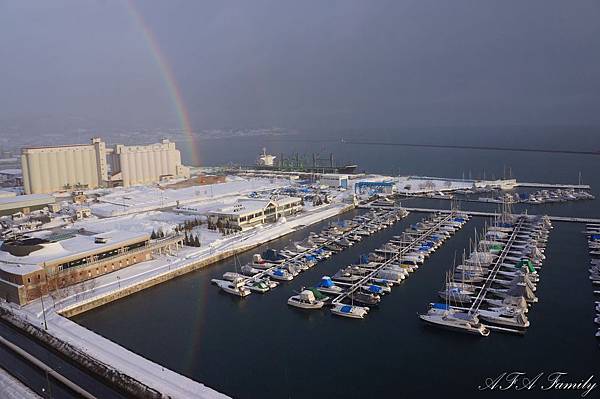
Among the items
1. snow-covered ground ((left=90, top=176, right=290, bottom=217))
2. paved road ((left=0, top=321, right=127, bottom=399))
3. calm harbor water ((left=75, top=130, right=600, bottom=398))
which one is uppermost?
snow-covered ground ((left=90, top=176, right=290, bottom=217))

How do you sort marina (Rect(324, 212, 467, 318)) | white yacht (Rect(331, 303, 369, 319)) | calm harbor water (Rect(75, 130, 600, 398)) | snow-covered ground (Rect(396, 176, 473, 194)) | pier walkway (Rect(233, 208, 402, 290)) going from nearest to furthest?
calm harbor water (Rect(75, 130, 600, 398)) < white yacht (Rect(331, 303, 369, 319)) < marina (Rect(324, 212, 467, 318)) < pier walkway (Rect(233, 208, 402, 290)) < snow-covered ground (Rect(396, 176, 473, 194))

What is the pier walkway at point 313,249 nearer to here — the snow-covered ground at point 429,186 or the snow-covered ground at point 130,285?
the snow-covered ground at point 130,285

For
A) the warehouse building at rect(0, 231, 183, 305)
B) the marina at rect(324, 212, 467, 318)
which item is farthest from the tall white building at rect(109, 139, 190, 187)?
the marina at rect(324, 212, 467, 318)

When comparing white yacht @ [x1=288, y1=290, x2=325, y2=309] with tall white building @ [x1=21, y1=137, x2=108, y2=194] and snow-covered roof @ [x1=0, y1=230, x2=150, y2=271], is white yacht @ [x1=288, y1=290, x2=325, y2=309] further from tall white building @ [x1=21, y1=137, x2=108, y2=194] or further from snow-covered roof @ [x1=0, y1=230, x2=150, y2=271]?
tall white building @ [x1=21, y1=137, x2=108, y2=194]

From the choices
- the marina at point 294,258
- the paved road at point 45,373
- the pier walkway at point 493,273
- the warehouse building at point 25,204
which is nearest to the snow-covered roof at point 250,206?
the marina at point 294,258

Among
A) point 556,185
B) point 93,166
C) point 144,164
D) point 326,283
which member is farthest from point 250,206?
point 556,185

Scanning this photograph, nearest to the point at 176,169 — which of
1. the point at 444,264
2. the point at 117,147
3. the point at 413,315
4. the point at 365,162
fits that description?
the point at 117,147

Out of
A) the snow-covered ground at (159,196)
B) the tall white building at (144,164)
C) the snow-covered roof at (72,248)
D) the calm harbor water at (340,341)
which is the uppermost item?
the tall white building at (144,164)
